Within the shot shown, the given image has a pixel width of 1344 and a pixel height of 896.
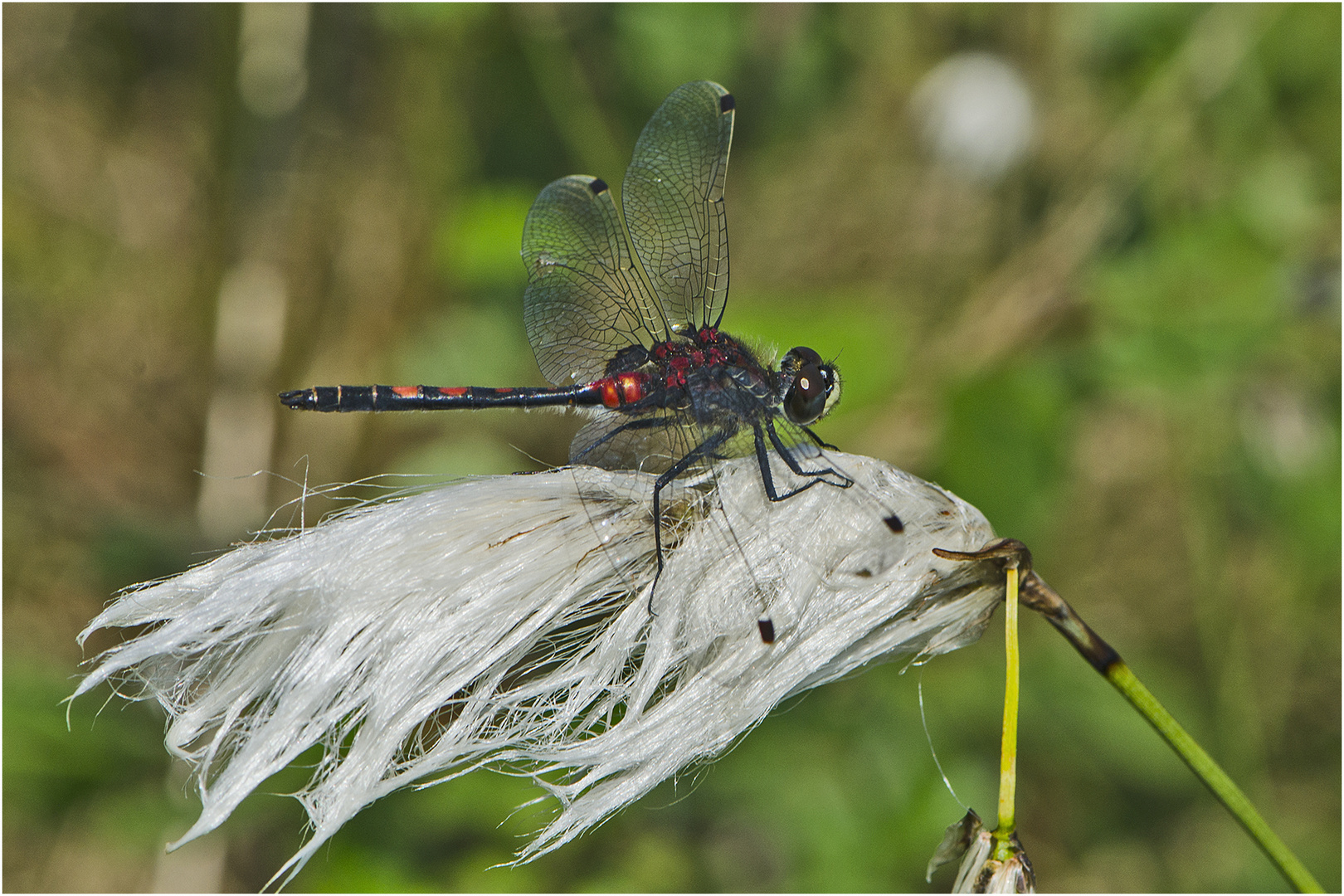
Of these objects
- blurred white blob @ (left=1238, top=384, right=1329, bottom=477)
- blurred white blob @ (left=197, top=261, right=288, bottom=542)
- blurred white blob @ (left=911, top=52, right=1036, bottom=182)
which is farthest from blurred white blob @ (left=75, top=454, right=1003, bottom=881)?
blurred white blob @ (left=911, top=52, right=1036, bottom=182)

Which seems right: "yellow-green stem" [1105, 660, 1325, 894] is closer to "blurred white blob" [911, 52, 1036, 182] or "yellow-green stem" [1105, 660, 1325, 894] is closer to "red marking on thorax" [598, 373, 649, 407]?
"red marking on thorax" [598, 373, 649, 407]

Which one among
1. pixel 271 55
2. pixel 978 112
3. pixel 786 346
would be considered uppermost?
pixel 978 112

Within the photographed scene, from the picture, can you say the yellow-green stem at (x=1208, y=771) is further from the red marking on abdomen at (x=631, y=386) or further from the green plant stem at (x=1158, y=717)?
the red marking on abdomen at (x=631, y=386)

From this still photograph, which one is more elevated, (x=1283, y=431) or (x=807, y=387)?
(x=1283, y=431)

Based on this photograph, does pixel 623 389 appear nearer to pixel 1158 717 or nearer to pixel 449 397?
pixel 449 397

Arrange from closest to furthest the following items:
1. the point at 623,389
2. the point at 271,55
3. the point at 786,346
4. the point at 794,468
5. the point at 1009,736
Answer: the point at 1009,736 < the point at 794,468 < the point at 623,389 < the point at 786,346 < the point at 271,55

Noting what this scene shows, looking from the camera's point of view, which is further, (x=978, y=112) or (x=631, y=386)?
(x=978, y=112)

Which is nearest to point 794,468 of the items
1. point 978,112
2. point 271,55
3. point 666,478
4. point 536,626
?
point 666,478
